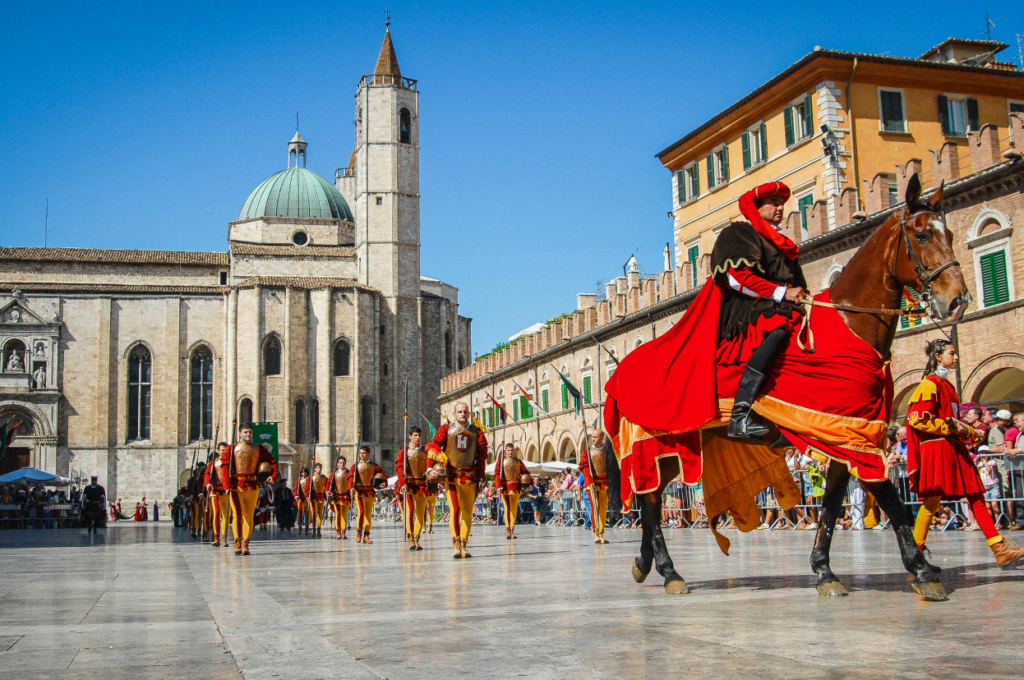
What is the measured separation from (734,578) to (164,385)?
212 feet

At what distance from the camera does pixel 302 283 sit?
6819 centimetres

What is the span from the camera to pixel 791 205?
36.4 metres

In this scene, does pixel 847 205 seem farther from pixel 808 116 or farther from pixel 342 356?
pixel 342 356

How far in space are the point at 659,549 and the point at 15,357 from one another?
6570 centimetres

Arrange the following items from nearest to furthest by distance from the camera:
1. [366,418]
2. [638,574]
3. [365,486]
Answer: [638,574] < [365,486] < [366,418]

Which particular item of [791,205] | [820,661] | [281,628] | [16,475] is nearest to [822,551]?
[820,661]

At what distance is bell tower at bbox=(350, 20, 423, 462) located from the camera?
6988 cm

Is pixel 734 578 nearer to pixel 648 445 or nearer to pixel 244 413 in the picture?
pixel 648 445

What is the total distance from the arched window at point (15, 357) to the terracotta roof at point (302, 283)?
1387 centimetres

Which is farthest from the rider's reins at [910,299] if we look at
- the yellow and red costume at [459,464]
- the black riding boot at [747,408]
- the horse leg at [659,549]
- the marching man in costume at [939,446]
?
the yellow and red costume at [459,464]

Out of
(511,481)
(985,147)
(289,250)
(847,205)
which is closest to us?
(511,481)

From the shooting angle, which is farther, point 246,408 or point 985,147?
point 246,408

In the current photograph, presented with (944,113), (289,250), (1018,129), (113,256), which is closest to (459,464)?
(1018,129)

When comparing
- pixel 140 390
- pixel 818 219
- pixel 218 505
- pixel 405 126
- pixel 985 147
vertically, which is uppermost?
pixel 405 126
